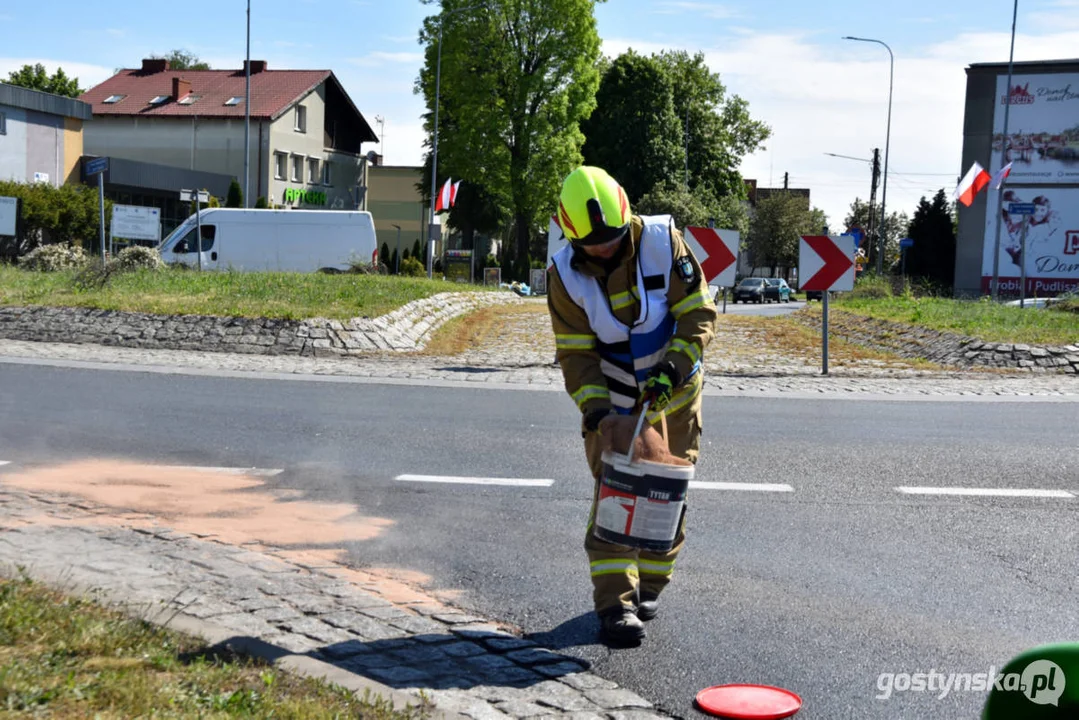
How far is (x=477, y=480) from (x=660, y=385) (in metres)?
3.68

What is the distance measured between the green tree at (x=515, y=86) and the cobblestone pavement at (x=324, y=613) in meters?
46.6

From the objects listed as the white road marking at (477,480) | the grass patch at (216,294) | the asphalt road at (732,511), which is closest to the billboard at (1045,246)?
the grass patch at (216,294)

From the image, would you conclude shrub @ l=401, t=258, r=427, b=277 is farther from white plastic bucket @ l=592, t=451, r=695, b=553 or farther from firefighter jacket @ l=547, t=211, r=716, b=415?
white plastic bucket @ l=592, t=451, r=695, b=553

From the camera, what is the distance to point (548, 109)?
52.0 meters

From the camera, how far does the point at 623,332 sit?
4.79m

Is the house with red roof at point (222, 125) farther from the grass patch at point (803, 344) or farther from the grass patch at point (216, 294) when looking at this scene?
the grass patch at point (803, 344)

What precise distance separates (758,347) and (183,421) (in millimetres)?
11315

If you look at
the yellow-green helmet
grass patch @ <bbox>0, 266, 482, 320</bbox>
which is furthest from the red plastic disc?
grass patch @ <bbox>0, 266, 482, 320</bbox>

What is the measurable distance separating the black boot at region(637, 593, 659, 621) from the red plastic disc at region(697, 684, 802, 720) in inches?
29.9

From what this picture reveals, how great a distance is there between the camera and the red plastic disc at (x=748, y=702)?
13.0ft

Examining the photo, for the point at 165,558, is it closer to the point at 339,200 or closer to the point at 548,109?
the point at 548,109

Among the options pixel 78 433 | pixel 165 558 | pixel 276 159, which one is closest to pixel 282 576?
pixel 165 558

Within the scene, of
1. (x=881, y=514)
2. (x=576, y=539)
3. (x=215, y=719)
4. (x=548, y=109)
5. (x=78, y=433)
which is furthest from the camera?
(x=548, y=109)

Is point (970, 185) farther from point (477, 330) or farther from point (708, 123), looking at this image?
point (708, 123)
